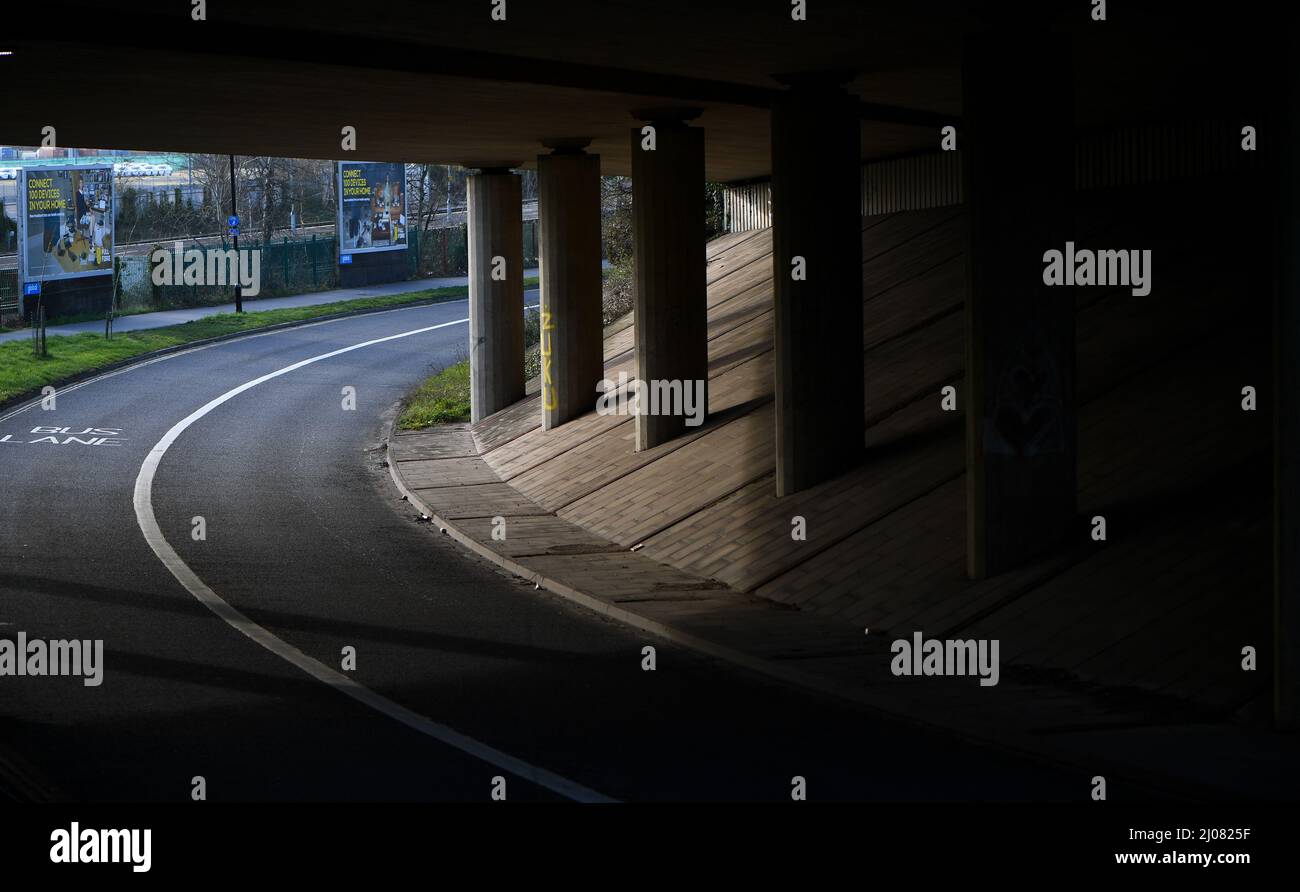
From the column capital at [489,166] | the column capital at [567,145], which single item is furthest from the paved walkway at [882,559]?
the column capital at [489,166]

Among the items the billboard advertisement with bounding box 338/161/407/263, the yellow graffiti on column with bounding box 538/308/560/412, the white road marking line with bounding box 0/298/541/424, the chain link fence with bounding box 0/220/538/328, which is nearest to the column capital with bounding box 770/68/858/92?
the yellow graffiti on column with bounding box 538/308/560/412

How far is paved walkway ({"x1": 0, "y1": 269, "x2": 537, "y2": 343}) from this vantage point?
143 feet

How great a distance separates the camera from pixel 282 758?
10.1 meters

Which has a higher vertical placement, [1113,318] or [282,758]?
[1113,318]

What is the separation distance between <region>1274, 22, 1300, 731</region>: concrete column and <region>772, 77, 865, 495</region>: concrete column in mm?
8203

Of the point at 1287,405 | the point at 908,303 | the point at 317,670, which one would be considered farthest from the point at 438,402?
the point at 1287,405

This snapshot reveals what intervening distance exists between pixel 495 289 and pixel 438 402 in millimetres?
3041

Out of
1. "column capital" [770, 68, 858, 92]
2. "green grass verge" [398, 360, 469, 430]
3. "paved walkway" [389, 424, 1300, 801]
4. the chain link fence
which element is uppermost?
"column capital" [770, 68, 858, 92]

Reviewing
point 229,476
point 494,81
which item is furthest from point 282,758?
point 229,476

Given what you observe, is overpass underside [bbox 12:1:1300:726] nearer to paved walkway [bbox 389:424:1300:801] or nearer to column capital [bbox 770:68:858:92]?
column capital [bbox 770:68:858:92]

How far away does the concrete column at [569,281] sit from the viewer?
1056 inches

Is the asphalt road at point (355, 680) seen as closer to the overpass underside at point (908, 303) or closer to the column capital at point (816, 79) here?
the overpass underside at point (908, 303)

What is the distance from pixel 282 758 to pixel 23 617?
610 cm
